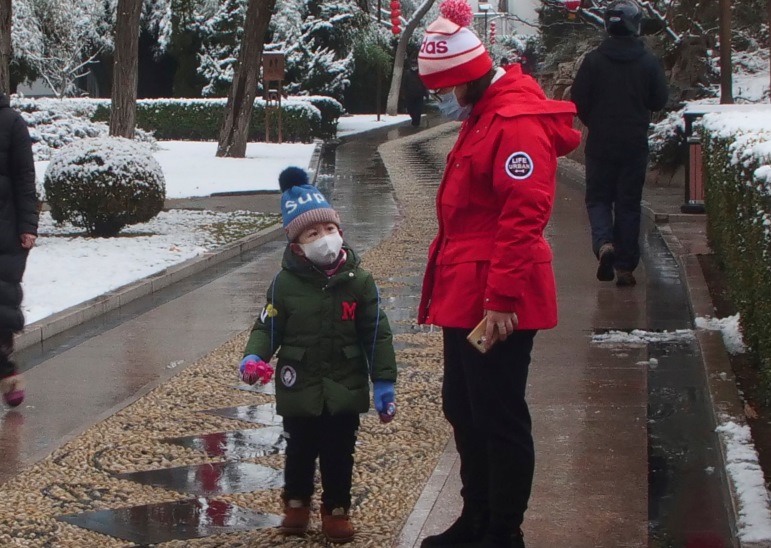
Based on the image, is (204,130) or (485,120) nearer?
(485,120)

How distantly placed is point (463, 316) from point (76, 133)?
2106cm

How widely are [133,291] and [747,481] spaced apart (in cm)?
609

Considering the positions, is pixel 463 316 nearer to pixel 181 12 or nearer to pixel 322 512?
pixel 322 512

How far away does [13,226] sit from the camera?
6.48 meters

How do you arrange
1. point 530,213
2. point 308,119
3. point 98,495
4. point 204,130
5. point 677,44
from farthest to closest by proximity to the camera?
point 204,130
point 308,119
point 677,44
point 98,495
point 530,213

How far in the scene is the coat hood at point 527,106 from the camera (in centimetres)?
390

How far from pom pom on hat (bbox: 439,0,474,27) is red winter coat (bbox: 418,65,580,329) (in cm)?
21

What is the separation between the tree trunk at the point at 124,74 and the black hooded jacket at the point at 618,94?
1052 cm

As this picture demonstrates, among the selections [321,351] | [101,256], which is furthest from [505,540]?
[101,256]

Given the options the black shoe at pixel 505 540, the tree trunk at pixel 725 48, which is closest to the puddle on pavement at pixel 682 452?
the black shoe at pixel 505 540

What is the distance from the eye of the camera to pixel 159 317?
29.7 feet

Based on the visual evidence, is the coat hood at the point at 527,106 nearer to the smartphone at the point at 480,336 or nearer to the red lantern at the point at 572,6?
the smartphone at the point at 480,336

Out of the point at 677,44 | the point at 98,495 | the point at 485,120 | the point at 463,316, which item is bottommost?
the point at 98,495

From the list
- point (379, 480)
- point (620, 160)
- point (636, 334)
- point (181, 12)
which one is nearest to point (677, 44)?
point (620, 160)
